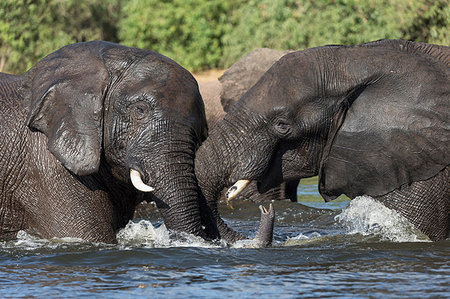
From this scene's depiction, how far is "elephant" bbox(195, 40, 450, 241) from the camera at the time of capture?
277 inches

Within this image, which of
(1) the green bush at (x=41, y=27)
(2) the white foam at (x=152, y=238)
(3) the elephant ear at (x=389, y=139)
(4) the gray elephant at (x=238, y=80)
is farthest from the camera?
(1) the green bush at (x=41, y=27)

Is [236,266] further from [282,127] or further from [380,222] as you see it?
[380,222]

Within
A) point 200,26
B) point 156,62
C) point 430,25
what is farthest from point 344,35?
point 156,62

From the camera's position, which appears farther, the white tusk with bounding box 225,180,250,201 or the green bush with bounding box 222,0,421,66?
the green bush with bounding box 222,0,421,66

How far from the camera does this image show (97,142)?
726 centimetres

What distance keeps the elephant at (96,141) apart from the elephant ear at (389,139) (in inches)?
42.1

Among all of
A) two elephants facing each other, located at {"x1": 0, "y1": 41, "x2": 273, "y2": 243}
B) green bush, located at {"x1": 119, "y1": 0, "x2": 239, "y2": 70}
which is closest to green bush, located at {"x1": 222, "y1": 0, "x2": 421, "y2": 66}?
green bush, located at {"x1": 119, "y1": 0, "x2": 239, "y2": 70}

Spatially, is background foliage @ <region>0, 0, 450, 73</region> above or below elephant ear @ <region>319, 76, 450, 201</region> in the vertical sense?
above

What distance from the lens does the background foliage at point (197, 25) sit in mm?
22250

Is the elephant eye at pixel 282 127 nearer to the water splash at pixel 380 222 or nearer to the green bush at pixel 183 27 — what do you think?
the water splash at pixel 380 222

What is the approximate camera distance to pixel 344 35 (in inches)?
881

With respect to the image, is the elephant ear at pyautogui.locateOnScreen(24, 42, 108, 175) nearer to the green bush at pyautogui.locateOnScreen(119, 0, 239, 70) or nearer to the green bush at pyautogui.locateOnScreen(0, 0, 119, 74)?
the green bush at pyautogui.locateOnScreen(0, 0, 119, 74)

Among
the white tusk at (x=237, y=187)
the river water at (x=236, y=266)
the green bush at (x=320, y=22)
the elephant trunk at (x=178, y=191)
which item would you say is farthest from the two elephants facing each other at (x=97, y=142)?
the green bush at (x=320, y=22)

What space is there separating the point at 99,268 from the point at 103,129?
3.29 ft
